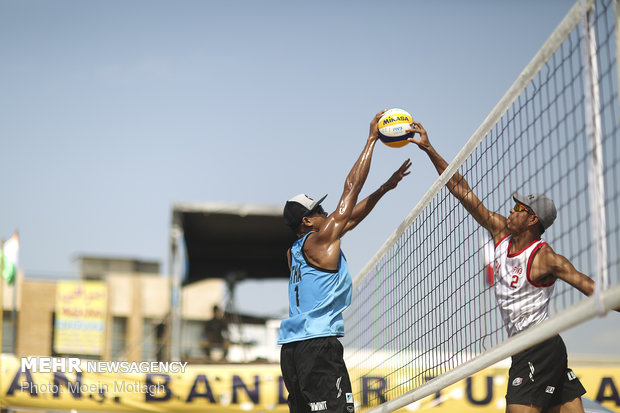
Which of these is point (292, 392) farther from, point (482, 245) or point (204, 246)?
point (204, 246)

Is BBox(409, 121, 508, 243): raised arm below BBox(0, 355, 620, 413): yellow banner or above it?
above

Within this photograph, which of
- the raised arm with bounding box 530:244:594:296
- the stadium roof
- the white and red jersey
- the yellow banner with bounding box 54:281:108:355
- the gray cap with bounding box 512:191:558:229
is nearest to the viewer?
the raised arm with bounding box 530:244:594:296

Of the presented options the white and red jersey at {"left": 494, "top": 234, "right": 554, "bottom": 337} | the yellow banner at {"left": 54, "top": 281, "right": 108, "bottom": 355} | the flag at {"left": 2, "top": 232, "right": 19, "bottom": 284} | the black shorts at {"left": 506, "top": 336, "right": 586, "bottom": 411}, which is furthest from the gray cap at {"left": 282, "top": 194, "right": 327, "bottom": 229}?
the yellow banner at {"left": 54, "top": 281, "right": 108, "bottom": 355}

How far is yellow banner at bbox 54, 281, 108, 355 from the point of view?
37.1 metres

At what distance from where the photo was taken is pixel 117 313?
132ft

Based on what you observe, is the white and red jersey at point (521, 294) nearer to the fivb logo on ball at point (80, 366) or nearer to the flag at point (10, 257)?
the fivb logo on ball at point (80, 366)

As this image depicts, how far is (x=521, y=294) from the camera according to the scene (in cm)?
538

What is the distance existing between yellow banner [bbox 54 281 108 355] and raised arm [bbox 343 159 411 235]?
32.9 m

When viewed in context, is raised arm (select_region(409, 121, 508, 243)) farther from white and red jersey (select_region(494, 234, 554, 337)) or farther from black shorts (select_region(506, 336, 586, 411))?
black shorts (select_region(506, 336, 586, 411))

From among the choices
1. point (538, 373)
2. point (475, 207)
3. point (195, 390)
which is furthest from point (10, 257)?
point (538, 373)

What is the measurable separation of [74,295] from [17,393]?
29283 mm

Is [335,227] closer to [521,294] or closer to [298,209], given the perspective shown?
[298,209]

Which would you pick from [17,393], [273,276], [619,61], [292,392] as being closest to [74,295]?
[273,276]

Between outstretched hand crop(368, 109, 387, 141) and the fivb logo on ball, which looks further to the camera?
the fivb logo on ball
